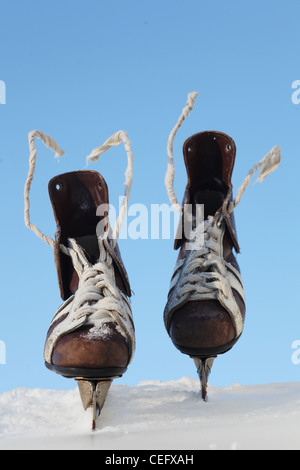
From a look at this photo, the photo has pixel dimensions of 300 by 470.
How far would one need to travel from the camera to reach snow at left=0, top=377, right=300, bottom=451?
1.69 m

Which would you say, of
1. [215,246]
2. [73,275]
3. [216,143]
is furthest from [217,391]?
[216,143]

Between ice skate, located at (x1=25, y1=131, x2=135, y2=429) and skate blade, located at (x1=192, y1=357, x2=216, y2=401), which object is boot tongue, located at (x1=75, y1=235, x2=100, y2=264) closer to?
ice skate, located at (x1=25, y1=131, x2=135, y2=429)

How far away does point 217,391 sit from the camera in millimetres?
2680

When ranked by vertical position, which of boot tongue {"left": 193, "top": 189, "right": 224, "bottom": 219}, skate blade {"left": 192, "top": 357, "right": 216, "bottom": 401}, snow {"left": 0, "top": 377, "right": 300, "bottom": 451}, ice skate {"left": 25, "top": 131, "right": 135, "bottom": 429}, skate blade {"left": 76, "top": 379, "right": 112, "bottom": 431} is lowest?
snow {"left": 0, "top": 377, "right": 300, "bottom": 451}

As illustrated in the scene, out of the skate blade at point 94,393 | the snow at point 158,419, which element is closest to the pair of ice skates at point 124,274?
the skate blade at point 94,393

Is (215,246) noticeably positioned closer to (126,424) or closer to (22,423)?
(126,424)

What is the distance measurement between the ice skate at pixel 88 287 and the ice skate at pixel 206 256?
25 centimetres

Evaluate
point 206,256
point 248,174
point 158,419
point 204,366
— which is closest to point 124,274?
point 206,256

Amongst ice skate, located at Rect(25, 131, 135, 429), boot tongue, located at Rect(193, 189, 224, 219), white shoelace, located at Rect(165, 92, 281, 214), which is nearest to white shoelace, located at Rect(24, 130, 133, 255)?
ice skate, located at Rect(25, 131, 135, 429)

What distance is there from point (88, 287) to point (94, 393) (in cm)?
42

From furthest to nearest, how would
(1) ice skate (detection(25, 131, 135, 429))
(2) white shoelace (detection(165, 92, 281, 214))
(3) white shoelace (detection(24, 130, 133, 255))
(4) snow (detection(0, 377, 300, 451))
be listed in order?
(2) white shoelace (detection(165, 92, 281, 214)) < (3) white shoelace (detection(24, 130, 133, 255)) < (1) ice skate (detection(25, 131, 135, 429)) < (4) snow (detection(0, 377, 300, 451))

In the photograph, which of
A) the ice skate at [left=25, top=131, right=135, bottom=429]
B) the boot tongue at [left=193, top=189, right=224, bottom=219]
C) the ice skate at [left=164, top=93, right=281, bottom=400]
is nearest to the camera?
the ice skate at [left=25, top=131, right=135, bottom=429]

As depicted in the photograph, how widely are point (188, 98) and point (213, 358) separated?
117 centimetres
